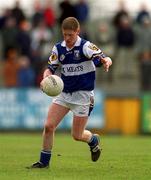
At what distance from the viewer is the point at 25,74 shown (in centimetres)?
2659

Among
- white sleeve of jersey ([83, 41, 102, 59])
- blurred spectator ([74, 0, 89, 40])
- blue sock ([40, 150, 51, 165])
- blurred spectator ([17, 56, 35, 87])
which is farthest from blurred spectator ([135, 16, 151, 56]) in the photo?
blue sock ([40, 150, 51, 165])

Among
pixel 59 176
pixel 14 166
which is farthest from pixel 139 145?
pixel 59 176

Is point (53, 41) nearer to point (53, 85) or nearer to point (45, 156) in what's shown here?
point (45, 156)

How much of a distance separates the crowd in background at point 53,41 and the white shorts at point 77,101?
13426mm

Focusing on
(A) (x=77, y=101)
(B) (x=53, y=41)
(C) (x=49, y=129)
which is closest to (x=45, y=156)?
(C) (x=49, y=129)

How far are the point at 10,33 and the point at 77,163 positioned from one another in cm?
1357

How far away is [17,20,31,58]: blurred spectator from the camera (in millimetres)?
26750

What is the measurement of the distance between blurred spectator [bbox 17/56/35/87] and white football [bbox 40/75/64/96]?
13.9 metres

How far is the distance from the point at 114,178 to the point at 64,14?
54.2 feet

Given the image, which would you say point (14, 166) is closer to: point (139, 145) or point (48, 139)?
point (48, 139)

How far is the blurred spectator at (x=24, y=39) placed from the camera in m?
26.8

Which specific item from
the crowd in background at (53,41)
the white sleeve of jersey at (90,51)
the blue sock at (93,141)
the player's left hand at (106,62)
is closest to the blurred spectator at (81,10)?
the crowd in background at (53,41)

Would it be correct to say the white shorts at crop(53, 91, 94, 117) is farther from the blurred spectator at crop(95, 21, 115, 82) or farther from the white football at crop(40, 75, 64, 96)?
the blurred spectator at crop(95, 21, 115, 82)

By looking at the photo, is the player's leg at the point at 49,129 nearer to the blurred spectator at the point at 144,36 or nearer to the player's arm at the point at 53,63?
the player's arm at the point at 53,63
